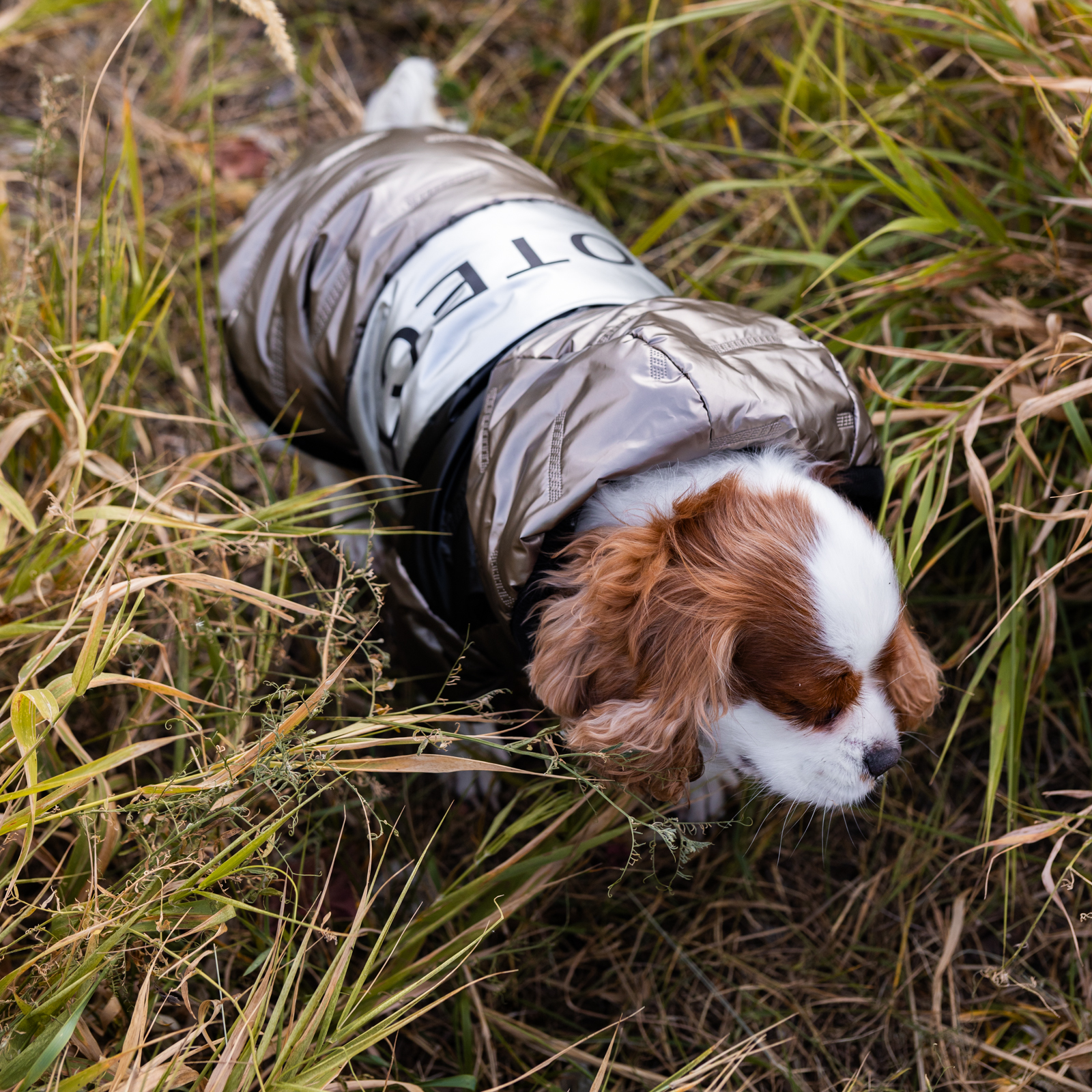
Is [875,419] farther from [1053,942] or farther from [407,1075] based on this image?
[407,1075]

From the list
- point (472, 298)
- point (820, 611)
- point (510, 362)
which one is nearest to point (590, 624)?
point (820, 611)

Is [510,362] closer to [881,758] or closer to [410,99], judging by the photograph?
[881,758]

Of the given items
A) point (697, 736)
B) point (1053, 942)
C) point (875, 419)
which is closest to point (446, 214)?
point (875, 419)

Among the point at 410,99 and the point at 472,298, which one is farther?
the point at 410,99

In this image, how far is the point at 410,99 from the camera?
2676mm

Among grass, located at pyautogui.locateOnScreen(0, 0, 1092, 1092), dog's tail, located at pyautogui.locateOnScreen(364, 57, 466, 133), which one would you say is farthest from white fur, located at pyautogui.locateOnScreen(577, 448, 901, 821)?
dog's tail, located at pyautogui.locateOnScreen(364, 57, 466, 133)

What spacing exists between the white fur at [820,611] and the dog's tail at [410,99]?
5.14 ft

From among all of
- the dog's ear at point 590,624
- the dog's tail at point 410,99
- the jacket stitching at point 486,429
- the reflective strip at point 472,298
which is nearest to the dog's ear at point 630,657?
the dog's ear at point 590,624

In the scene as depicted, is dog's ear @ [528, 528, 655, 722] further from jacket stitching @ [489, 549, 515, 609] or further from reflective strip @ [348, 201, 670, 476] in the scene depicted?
reflective strip @ [348, 201, 670, 476]

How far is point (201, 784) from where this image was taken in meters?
1.33

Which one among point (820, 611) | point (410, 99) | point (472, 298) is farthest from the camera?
point (410, 99)

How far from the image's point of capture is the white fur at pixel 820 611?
59.5 inches

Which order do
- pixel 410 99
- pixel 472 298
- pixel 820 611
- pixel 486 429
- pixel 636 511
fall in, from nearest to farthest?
pixel 820 611, pixel 636 511, pixel 486 429, pixel 472 298, pixel 410 99

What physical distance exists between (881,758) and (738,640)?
0.33 meters
